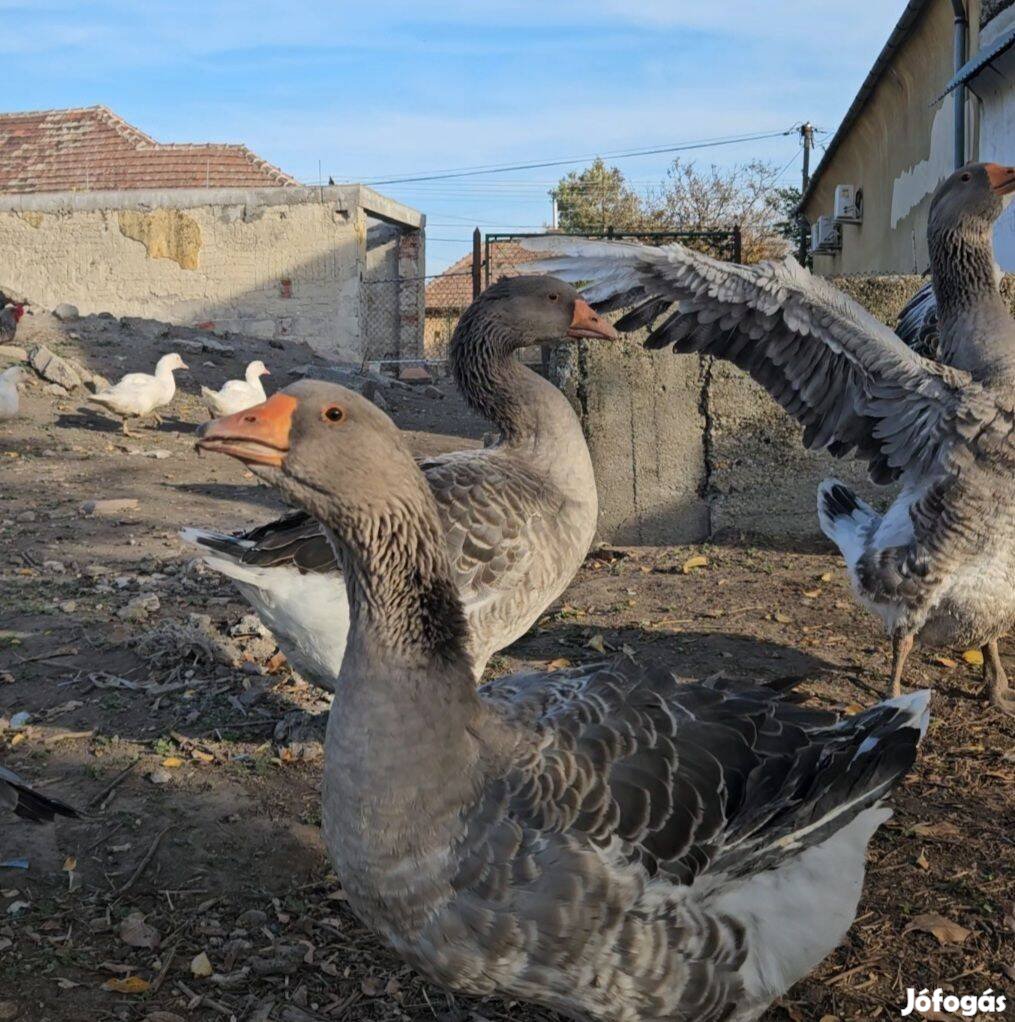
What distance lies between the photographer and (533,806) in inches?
96.9

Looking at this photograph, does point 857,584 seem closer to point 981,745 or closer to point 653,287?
point 981,745

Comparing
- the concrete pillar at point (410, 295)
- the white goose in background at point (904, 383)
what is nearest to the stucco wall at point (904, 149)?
the white goose in background at point (904, 383)

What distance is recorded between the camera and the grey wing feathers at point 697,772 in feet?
8.23

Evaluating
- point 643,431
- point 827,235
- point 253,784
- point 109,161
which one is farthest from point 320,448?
point 109,161

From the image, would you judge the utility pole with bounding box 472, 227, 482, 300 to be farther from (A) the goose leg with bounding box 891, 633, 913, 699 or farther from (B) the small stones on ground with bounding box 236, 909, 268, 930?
(B) the small stones on ground with bounding box 236, 909, 268, 930

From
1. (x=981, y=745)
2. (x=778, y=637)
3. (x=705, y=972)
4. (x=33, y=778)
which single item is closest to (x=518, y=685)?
(x=705, y=972)

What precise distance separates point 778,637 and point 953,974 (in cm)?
272

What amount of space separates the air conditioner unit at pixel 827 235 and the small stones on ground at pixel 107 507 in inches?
740

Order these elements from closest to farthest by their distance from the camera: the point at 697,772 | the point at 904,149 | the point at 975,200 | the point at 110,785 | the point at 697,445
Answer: the point at 697,772, the point at 110,785, the point at 975,200, the point at 697,445, the point at 904,149

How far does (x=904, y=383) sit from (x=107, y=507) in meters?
6.03

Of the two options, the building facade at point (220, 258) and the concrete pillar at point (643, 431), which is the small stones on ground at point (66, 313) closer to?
the building facade at point (220, 258)

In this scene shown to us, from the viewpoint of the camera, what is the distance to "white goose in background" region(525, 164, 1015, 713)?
4.64 metres

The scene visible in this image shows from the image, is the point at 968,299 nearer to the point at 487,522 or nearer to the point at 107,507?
the point at 487,522

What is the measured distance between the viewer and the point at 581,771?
2.55 m
